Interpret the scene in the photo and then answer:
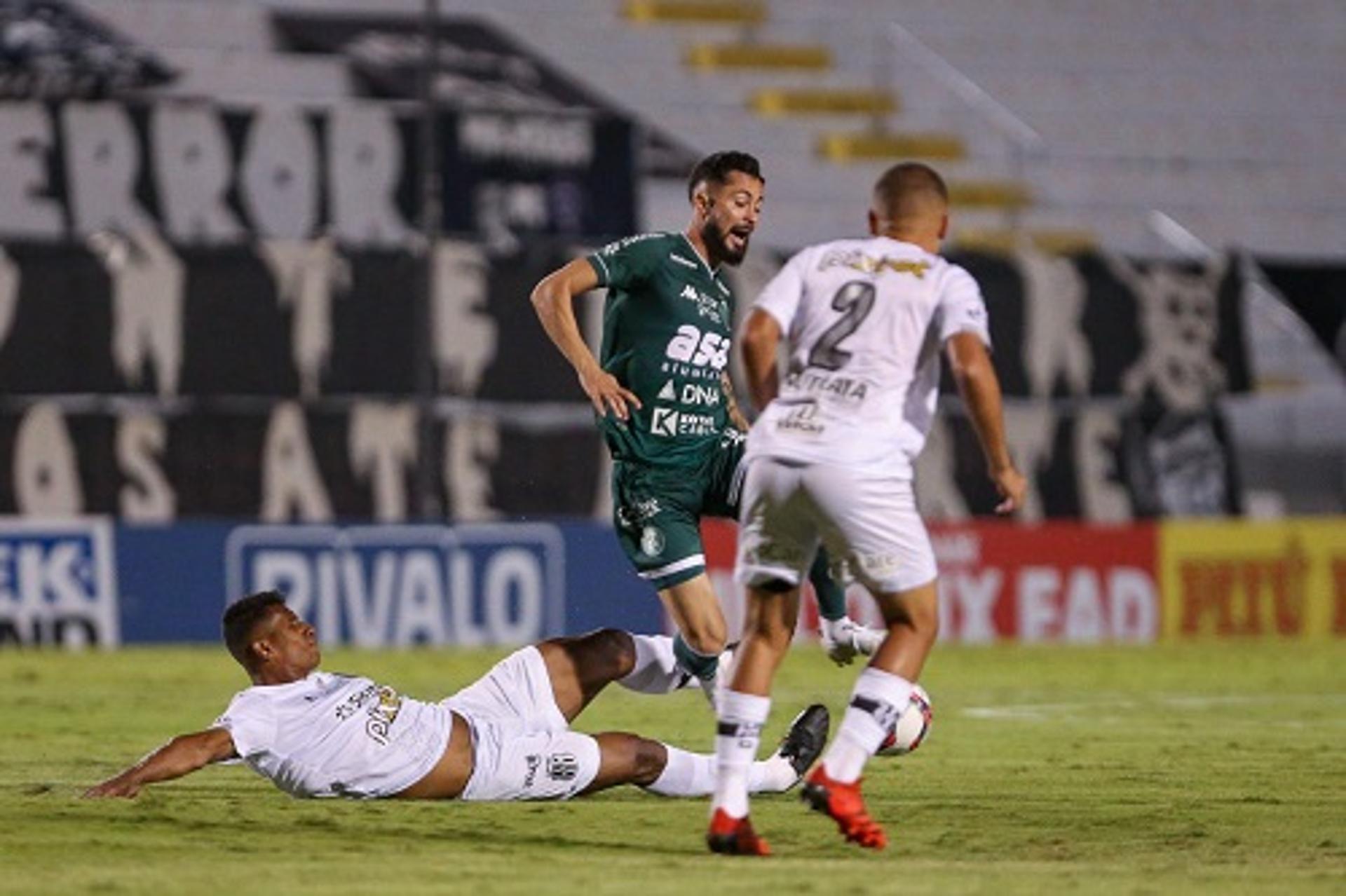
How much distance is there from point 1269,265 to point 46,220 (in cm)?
1048

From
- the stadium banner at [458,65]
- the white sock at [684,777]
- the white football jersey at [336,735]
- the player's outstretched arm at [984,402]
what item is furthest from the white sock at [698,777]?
the stadium banner at [458,65]

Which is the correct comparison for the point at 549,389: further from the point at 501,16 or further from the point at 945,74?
the point at 945,74

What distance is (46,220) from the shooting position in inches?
849

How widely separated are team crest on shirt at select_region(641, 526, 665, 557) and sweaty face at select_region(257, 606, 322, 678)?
179 centimetres

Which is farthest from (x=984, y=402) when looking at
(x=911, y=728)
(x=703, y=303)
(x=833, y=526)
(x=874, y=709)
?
(x=703, y=303)

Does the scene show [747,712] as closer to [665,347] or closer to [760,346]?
[760,346]

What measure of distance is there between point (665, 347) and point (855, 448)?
251 cm

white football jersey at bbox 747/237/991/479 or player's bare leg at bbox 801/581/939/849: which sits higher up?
white football jersey at bbox 747/237/991/479

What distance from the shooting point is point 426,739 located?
956cm

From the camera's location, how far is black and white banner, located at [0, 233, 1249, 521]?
66.7 ft

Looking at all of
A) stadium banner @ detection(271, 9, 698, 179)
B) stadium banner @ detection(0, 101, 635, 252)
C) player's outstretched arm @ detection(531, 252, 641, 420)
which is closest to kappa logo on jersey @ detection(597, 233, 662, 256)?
player's outstretched arm @ detection(531, 252, 641, 420)

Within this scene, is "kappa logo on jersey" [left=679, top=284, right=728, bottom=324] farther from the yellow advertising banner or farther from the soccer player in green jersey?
the yellow advertising banner

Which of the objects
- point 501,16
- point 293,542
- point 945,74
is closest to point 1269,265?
point 945,74

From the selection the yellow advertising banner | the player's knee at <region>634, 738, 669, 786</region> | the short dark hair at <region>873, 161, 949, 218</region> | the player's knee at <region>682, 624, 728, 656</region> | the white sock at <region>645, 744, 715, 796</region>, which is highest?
the short dark hair at <region>873, 161, 949, 218</region>
